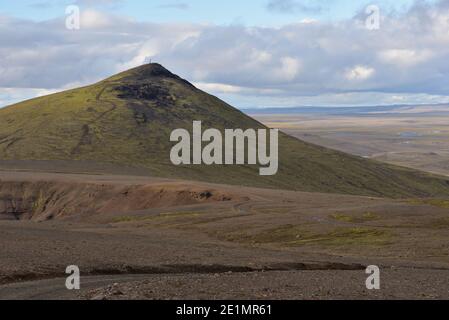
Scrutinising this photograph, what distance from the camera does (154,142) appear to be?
153750 mm

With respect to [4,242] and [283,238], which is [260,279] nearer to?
[4,242]

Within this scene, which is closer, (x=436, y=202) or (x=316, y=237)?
(x=316, y=237)

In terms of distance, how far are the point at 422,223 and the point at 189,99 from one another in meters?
138

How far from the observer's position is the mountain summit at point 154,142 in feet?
445

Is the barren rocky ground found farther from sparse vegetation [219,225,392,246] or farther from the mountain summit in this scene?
the mountain summit

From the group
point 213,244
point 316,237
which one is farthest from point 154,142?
point 213,244

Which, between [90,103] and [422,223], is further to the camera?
[90,103]

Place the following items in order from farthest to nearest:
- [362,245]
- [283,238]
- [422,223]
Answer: [422,223] < [283,238] < [362,245]

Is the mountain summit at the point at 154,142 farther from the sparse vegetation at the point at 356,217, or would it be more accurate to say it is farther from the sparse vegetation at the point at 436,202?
the sparse vegetation at the point at 356,217

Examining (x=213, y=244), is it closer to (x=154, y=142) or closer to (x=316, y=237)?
(x=316, y=237)

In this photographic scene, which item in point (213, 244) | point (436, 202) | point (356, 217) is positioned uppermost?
point (436, 202)
